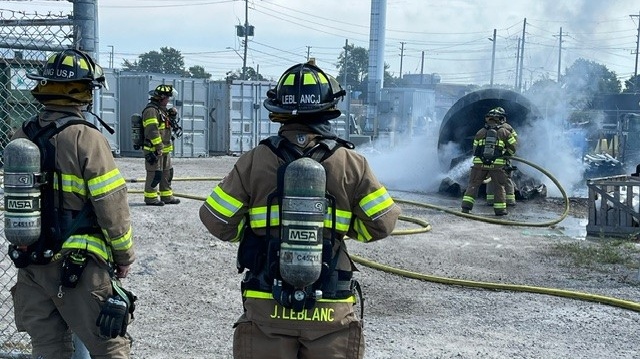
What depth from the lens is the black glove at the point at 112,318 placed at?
3443 mm

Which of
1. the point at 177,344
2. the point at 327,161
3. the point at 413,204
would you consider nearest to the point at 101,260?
the point at 327,161

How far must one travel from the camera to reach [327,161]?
10.2ft

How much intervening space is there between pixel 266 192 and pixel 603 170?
1710 centimetres

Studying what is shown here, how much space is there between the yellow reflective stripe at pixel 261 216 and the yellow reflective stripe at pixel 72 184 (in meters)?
0.94

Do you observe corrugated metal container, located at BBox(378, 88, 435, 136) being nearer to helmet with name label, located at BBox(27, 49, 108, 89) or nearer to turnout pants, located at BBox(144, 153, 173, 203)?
turnout pants, located at BBox(144, 153, 173, 203)

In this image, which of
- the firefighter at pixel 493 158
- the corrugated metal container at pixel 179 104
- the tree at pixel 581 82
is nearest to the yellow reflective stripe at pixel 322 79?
the firefighter at pixel 493 158

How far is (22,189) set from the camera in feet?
11.1

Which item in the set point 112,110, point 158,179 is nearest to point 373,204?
point 158,179

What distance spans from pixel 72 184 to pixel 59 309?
24.8 inches

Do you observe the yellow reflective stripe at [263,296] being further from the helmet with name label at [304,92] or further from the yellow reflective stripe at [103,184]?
the yellow reflective stripe at [103,184]

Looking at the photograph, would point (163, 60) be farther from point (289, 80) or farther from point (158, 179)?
point (289, 80)

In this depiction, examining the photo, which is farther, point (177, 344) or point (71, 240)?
point (177, 344)

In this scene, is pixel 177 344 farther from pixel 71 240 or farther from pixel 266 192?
Answer: pixel 266 192

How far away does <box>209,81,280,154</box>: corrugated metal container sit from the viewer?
23.1 metres
